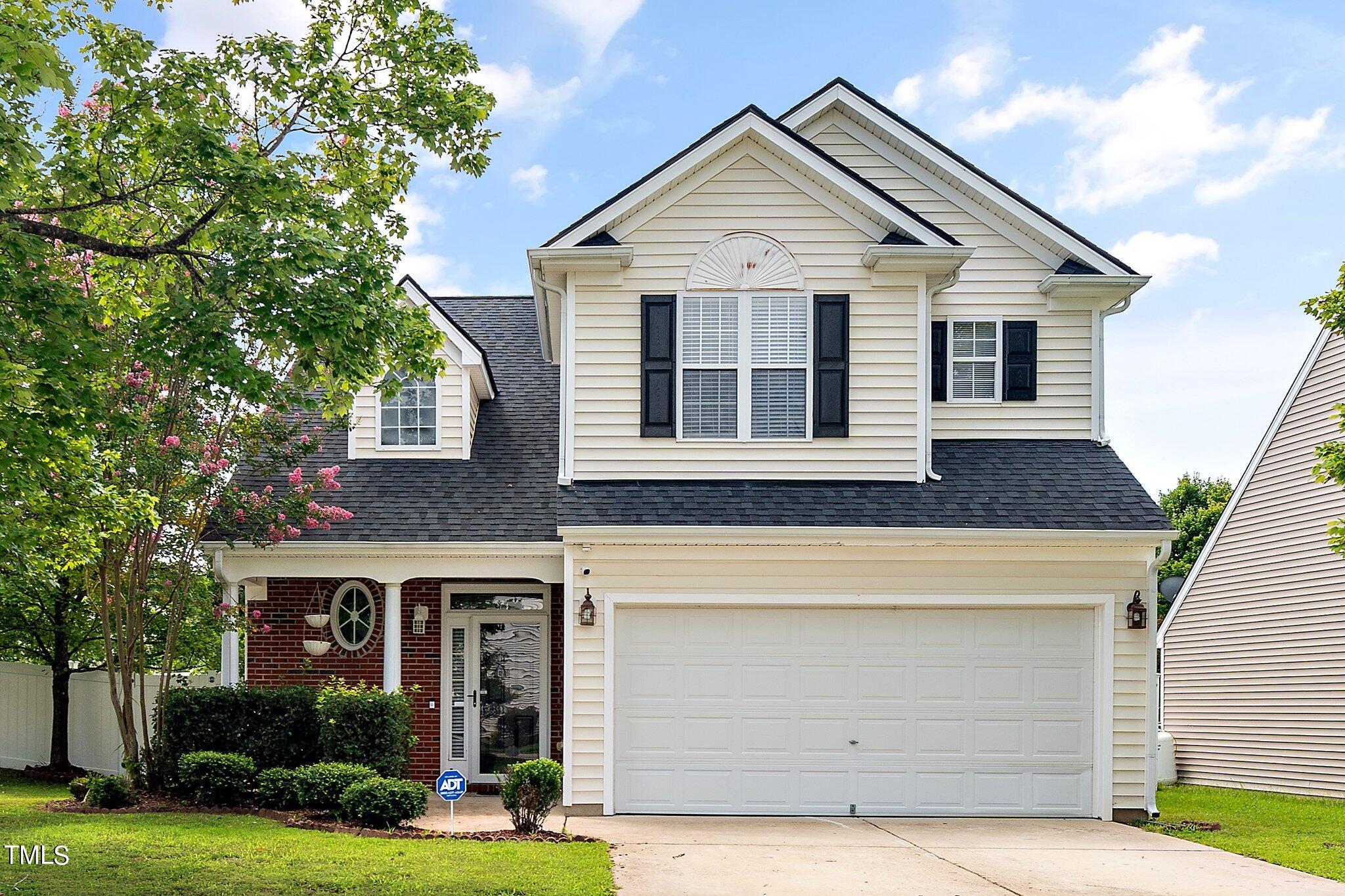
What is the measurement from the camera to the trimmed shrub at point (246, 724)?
1234 centimetres

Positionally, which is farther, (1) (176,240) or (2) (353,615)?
(2) (353,615)

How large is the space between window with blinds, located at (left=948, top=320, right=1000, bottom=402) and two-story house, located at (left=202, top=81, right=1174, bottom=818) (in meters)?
0.03

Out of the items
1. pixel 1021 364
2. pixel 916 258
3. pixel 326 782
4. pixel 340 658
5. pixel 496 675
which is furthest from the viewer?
pixel 496 675

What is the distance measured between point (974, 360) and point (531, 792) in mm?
7365

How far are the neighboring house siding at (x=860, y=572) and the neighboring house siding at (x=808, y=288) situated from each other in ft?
3.38

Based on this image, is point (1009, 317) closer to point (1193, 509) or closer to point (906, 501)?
point (906, 501)

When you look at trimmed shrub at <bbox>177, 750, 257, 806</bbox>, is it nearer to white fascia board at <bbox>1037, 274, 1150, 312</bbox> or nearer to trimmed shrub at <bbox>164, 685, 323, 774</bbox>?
trimmed shrub at <bbox>164, 685, 323, 774</bbox>

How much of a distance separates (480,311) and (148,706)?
7.42 metres

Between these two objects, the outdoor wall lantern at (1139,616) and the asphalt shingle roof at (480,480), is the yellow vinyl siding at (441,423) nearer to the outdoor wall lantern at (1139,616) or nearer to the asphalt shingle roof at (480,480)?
the asphalt shingle roof at (480,480)

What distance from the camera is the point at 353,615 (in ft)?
48.2

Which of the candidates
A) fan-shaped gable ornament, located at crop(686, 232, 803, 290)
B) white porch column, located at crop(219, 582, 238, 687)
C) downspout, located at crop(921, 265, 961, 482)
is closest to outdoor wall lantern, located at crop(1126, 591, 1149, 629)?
downspout, located at crop(921, 265, 961, 482)

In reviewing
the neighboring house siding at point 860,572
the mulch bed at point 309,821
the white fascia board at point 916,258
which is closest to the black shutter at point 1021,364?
the white fascia board at point 916,258

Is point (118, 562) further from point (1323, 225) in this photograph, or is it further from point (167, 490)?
point (1323, 225)

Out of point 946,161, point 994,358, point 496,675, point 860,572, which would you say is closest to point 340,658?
point 496,675
